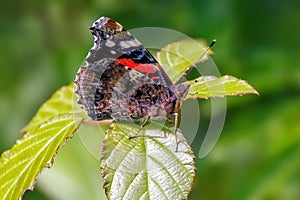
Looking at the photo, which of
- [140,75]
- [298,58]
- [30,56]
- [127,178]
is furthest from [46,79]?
[127,178]

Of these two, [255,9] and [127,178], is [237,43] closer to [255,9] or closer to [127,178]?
[255,9]

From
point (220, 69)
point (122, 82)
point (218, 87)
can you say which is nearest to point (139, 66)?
point (122, 82)

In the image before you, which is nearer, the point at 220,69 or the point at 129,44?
the point at 129,44

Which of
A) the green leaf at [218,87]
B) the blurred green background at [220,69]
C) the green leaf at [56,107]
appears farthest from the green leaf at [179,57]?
the blurred green background at [220,69]

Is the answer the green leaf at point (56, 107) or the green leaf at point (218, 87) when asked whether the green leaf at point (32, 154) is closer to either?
the green leaf at point (56, 107)

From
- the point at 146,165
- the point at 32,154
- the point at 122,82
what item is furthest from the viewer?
the point at 122,82

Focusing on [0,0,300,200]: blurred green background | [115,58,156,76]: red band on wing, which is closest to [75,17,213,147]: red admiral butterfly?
[115,58,156,76]: red band on wing

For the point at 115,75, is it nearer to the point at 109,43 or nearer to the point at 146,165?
the point at 109,43
